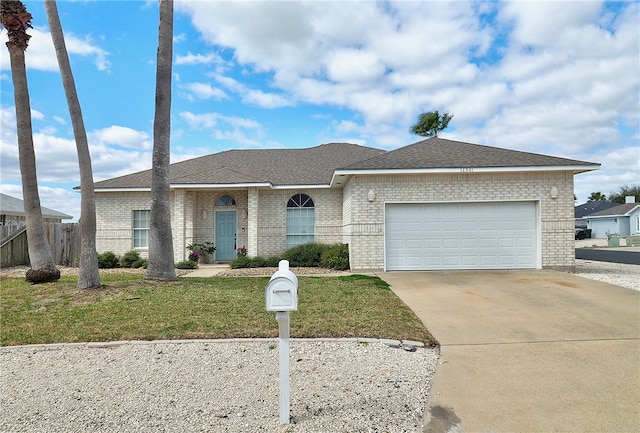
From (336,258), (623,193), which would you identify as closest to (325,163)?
(336,258)

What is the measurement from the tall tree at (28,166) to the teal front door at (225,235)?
23.4 feet

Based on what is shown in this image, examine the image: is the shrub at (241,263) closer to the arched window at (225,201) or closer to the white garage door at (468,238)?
the arched window at (225,201)

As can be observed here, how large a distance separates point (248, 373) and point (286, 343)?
1.44 metres

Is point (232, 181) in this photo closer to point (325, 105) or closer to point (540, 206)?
point (325, 105)

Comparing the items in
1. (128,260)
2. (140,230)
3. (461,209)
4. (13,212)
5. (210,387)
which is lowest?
(210,387)

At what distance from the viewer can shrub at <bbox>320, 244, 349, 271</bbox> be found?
13844 mm

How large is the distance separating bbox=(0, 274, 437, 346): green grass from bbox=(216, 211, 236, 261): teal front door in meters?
7.07

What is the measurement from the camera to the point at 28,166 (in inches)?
409

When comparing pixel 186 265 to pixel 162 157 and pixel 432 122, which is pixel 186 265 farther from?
pixel 432 122

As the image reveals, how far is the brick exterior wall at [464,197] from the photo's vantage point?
12.6 meters

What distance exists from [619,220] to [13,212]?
5660 cm

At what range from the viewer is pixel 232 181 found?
1573 cm

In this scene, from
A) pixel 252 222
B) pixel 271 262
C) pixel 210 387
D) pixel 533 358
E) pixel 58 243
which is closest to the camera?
pixel 210 387

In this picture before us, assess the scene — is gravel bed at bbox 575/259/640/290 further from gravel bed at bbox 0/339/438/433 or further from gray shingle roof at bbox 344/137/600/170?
gravel bed at bbox 0/339/438/433
